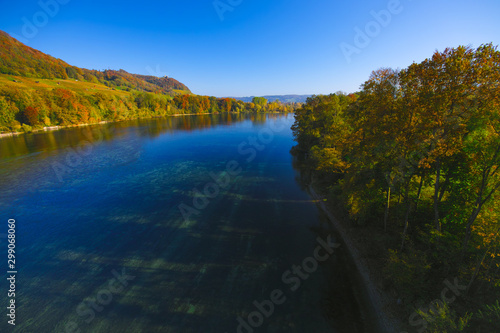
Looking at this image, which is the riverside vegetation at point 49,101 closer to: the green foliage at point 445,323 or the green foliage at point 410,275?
the green foliage at point 410,275

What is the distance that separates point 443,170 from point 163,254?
76.0ft

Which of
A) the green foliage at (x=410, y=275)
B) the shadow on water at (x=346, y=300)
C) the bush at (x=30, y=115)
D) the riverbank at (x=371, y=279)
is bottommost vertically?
the shadow on water at (x=346, y=300)

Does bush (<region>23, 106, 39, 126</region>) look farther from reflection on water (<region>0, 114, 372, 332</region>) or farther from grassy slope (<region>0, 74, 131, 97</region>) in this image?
reflection on water (<region>0, 114, 372, 332</region>)

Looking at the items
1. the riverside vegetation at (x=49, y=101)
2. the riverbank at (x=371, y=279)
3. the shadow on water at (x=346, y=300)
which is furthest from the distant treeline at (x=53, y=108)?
the riverbank at (x=371, y=279)

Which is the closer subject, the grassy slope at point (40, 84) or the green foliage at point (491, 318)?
the green foliage at point (491, 318)

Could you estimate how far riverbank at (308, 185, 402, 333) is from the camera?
37.8ft

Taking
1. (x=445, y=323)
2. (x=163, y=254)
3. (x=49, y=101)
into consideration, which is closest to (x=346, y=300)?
(x=445, y=323)

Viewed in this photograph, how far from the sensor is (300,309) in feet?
41.9

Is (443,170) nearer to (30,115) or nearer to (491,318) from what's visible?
(491,318)

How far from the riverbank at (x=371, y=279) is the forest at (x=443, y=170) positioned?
62 centimetres

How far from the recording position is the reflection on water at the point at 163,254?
1220 cm

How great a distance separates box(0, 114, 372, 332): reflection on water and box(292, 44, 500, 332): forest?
15.2 feet

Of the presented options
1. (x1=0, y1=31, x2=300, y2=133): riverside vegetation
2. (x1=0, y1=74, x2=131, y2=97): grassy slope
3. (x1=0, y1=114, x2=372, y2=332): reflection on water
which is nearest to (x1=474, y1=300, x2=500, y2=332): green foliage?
(x1=0, y1=114, x2=372, y2=332): reflection on water

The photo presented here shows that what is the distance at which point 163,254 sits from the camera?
17.3 meters
